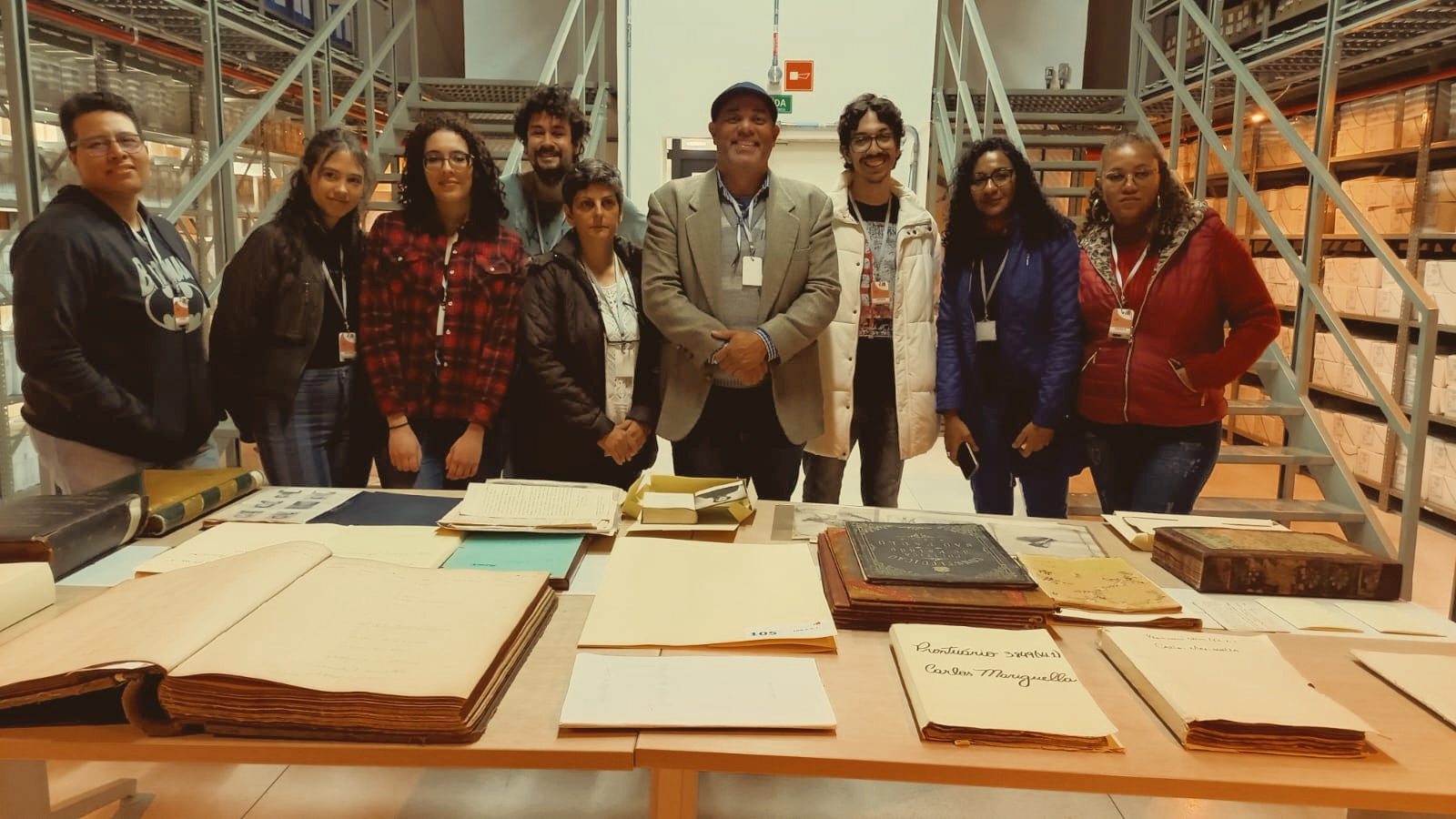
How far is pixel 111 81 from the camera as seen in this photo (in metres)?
4.66

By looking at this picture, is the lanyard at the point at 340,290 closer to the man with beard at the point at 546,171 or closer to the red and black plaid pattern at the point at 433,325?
the red and black plaid pattern at the point at 433,325

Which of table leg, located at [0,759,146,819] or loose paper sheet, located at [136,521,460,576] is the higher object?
loose paper sheet, located at [136,521,460,576]

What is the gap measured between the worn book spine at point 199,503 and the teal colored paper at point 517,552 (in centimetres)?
53

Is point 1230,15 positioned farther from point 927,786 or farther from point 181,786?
point 181,786

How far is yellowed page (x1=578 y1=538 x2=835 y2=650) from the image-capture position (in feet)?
3.78

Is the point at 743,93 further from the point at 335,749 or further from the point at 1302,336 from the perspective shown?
the point at 1302,336

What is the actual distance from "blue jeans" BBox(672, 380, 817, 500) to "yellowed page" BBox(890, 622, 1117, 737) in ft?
3.88

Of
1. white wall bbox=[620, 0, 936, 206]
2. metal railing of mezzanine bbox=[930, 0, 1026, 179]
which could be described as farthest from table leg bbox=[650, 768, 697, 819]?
white wall bbox=[620, 0, 936, 206]

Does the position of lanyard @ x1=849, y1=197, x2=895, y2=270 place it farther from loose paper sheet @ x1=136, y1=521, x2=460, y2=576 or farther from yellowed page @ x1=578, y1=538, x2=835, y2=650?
loose paper sheet @ x1=136, y1=521, x2=460, y2=576

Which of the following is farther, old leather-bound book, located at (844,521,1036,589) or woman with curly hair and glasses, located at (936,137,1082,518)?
woman with curly hair and glasses, located at (936,137,1082,518)

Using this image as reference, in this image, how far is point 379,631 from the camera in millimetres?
1044

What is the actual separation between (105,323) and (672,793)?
181 cm

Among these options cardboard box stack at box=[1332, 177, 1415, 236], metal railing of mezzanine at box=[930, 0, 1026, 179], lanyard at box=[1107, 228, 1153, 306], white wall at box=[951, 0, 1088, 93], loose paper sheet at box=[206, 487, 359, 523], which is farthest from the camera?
white wall at box=[951, 0, 1088, 93]

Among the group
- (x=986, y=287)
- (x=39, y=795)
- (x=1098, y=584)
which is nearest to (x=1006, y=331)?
(x=986, y=287)
